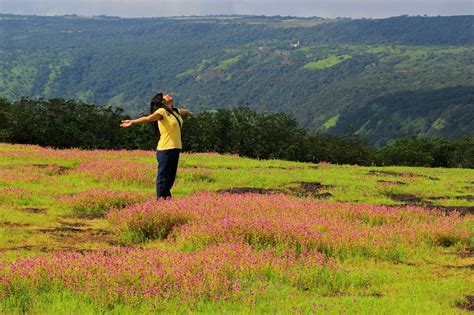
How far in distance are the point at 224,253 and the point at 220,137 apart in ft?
262

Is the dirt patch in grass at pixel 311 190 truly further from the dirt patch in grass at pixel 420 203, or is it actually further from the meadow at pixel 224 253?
the dirt patch in grass at pixel 420 203

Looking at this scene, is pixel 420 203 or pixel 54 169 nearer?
pixel 420 203

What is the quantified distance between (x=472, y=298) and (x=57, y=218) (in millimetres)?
10059

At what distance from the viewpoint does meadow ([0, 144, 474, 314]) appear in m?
6.92

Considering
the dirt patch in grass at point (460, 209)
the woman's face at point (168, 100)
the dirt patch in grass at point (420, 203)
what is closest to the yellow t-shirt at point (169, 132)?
the woman's face at point (168, 100)

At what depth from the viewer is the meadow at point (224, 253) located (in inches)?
273

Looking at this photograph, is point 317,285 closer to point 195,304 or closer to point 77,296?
point 195,304

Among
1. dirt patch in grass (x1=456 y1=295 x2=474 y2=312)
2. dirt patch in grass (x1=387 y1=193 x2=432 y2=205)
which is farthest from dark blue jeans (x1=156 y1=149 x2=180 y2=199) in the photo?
dirt patch in grass (x1=456 y1=295 x2=474 y2=312)

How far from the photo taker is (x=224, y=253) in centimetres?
898

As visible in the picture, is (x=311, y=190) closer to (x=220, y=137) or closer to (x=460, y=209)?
(x=460, y=209)

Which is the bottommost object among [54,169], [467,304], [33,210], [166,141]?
[54,169]

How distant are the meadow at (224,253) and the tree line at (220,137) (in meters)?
52.6

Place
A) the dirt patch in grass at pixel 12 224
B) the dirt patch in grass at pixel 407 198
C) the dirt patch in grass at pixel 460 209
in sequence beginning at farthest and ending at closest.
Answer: the dirt patch in grass at pixel 407 198 → the dirt patch in grass at pixel 460 209 → the dirt patch in grass at pixel 12 224

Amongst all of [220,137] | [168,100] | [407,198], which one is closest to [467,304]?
[168,100]
